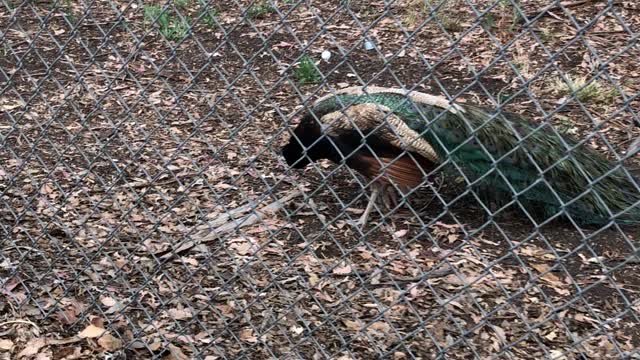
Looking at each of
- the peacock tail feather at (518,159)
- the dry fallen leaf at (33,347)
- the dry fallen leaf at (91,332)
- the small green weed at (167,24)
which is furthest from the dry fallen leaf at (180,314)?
the small green weed at (167,24)

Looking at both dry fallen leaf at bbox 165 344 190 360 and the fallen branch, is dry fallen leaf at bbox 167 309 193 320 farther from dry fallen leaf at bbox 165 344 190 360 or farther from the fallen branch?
the fallen branch

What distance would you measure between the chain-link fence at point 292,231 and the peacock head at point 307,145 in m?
0.16

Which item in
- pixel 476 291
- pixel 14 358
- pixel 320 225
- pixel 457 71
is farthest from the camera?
pixel 457 71

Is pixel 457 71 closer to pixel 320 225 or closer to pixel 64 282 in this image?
pixel 320 225

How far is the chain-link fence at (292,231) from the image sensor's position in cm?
276

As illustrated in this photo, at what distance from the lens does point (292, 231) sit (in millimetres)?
4004

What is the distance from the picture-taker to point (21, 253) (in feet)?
11.2

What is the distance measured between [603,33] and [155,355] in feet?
13.7

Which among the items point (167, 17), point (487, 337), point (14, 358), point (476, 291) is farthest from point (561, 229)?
point (167, 17)

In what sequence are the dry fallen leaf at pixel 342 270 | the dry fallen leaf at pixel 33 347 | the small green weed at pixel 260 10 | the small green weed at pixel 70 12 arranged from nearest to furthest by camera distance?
1. the dry fallen leaf at pixel 33 347
2. the dry fallen leaf at pixel 342 270
3. the small green weed at pixel 70 12
4. the small green weed at pixel 260 10

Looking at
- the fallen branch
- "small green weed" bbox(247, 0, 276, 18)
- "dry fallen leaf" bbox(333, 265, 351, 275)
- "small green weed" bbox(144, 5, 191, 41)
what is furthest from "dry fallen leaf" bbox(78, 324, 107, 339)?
"small green weed" bbox(247, 0, 276, 18)

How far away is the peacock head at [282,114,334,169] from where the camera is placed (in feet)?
14.2

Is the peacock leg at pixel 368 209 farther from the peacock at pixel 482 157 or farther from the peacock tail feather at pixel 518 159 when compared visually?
the peacock tail feather at pixel 518 159

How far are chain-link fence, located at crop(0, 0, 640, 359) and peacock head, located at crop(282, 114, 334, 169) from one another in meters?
0.16
